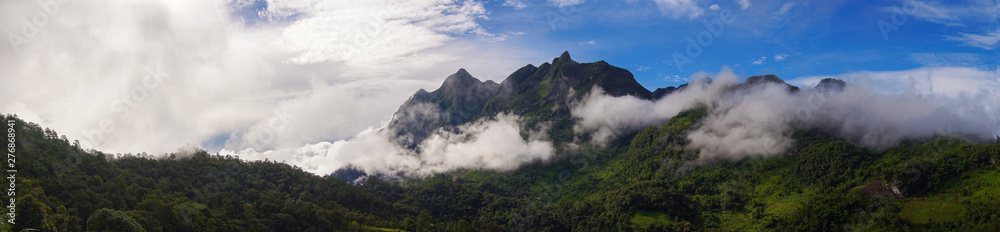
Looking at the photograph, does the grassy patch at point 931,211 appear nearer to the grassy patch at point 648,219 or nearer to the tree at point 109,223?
the grassy patch at point 648,219

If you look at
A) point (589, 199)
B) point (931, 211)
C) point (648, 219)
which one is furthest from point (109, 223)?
→ point (589, 199)

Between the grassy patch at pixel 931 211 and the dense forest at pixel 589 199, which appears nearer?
the dense forest at pixel 589 199

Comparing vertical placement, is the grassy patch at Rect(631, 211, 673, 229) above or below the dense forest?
below

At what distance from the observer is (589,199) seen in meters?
198

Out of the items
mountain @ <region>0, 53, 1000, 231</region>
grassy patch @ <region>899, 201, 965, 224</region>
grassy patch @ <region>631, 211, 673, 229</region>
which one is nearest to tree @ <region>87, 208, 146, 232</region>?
mountain @ <region>0, 53, 1000, 231</region>

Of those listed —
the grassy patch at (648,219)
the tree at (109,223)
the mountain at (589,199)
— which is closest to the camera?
the tree at (109,223)

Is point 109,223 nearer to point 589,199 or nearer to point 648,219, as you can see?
point 648,219

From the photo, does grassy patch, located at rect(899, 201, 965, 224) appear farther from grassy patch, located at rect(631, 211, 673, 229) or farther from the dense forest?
grassy patch, located at rect(631, 211, 673, 229)

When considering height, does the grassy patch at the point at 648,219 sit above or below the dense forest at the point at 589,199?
below

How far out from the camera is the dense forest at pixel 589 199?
80500 millimetres

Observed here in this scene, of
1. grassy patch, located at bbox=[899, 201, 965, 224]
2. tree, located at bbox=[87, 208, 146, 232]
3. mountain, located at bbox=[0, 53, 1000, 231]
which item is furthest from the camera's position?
grassy patch, located at bbox=[899, 201, 965, 224]

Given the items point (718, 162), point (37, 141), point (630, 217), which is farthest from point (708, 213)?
point (37, 141)

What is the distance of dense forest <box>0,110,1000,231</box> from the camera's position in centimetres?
8050

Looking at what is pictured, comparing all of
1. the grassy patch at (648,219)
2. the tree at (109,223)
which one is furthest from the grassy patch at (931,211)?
the tree at (109,223)
